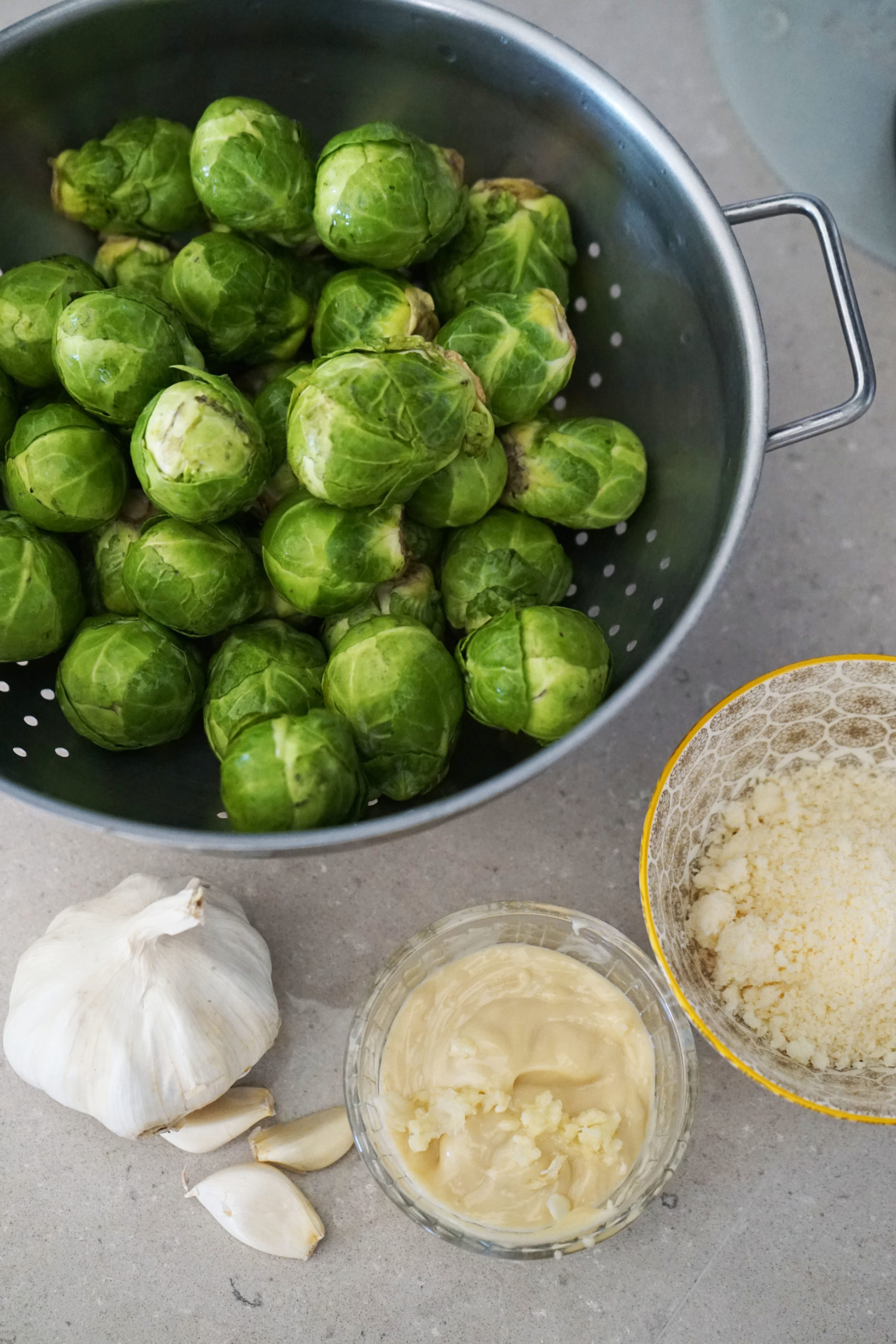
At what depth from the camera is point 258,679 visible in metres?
1.38

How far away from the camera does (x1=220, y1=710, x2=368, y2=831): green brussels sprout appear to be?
4.09 ft

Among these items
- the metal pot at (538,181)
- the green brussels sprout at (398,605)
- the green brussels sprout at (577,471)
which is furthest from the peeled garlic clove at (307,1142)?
the green brussels sprout at (577,471)

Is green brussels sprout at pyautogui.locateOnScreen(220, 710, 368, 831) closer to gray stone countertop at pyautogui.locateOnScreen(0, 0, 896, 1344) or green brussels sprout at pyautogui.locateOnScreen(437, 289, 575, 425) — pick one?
gray stone countertop at pyautogui.locateOnScreen(0, 0, 896, 1344)

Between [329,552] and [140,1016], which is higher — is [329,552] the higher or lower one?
the higher one

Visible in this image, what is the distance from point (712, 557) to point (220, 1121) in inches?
40.7

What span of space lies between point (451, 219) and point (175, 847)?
36.1 inches

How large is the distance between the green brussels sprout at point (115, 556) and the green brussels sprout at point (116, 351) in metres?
0.15

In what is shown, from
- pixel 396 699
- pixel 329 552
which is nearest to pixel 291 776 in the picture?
pixel 396 699

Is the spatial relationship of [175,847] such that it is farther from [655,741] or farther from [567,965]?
[655,741]

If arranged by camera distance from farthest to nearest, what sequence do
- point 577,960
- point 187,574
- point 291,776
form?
point 577,960 < point 187,574 < point 291,776

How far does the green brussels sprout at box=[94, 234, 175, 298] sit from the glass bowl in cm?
101

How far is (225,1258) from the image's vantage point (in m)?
1.53

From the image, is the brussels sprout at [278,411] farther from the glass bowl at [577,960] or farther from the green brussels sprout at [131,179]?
the glass bowl at [577,960]

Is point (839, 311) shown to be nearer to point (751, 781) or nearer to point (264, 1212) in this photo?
point (751, 781)
